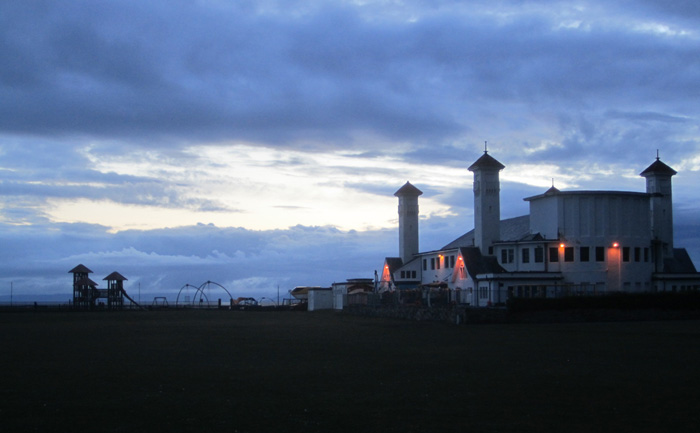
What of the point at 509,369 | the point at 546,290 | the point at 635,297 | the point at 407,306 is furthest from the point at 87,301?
the point at 509,369

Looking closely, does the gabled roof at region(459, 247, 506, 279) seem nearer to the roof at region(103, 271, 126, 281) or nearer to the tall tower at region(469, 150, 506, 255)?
the tall tower at region(469, 150, 506, 255)

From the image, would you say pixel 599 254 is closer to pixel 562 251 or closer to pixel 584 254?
pixel 584 254

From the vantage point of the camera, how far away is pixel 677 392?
1448cm

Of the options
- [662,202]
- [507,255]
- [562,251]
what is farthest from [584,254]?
[662,202]

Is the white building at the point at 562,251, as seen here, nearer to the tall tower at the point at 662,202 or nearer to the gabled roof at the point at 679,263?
the gabled roof at the point at 679,263

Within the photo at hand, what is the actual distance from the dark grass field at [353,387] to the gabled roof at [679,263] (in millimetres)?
42378

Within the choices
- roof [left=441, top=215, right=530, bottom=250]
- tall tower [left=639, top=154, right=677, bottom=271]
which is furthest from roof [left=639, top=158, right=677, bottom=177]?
roof [left=441, top=215, right=530, bottom=250]

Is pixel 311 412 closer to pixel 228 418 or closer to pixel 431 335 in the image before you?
pixel 228 418

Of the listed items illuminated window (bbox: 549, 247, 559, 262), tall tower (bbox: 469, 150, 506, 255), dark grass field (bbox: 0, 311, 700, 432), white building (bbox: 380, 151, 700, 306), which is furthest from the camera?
tall tower (bbox: 469, 150, 506, 255)

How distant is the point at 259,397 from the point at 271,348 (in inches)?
449

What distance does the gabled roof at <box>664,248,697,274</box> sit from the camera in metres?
66.0

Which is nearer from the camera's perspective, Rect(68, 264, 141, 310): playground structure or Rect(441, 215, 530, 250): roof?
Rect(441, 215, 530, 250): roof

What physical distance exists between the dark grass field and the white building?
97.7 ft

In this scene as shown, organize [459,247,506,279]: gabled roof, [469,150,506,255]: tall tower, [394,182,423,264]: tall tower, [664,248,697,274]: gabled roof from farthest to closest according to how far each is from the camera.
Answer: [394,182,423,264]: tall tower
[664,248,697,274]: gabled roof
[469,150,506,255]: tall tower
[459,247,506,279]: gabled roof
